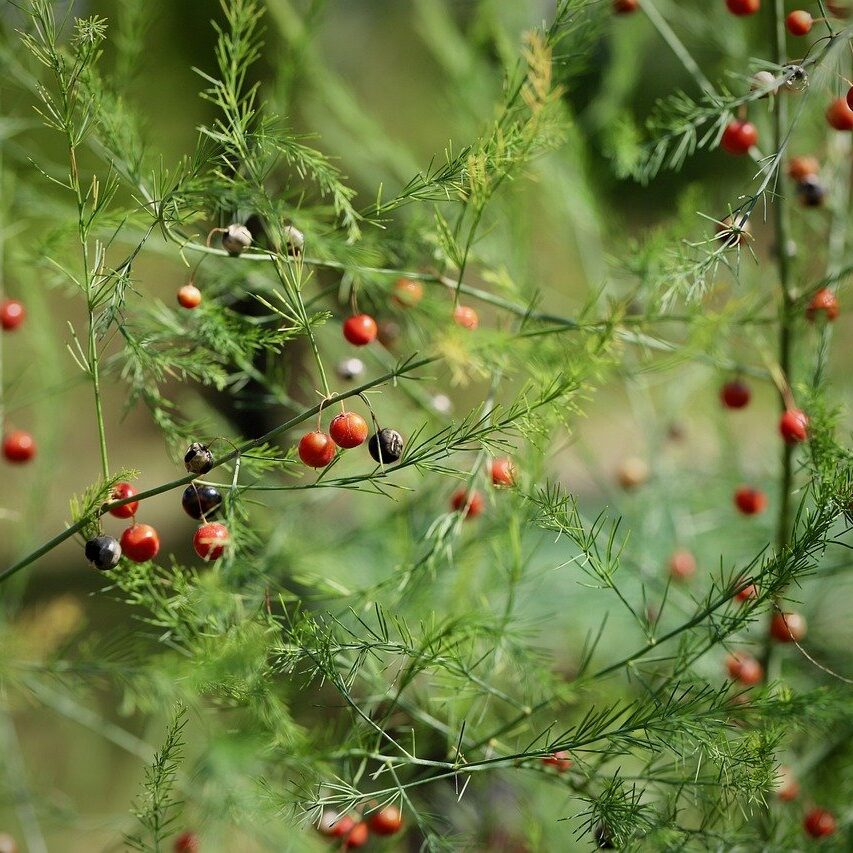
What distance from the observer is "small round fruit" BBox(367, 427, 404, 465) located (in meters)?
0.32

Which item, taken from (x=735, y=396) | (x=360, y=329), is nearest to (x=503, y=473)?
(x=360, y=329)

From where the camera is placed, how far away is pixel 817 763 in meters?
0.56

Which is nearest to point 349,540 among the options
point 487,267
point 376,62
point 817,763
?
point 487,267

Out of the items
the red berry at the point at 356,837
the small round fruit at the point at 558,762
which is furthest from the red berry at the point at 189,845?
the small round fruit at the point at 558,762

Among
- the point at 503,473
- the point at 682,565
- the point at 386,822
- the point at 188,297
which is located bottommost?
the point at 682,565

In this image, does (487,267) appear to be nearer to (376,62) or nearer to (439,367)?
(439,367)

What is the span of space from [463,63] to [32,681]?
1.49ft

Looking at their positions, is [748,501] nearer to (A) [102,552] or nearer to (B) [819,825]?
(B) [819,825]

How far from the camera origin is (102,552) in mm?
323

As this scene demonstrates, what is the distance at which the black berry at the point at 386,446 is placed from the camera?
1.04ft

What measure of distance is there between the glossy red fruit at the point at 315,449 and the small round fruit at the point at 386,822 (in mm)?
182

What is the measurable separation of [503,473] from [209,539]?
13cm

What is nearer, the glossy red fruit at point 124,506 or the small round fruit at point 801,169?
the glossy red fruit at point 124,506

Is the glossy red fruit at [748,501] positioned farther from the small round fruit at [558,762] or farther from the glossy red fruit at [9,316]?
the glossy red fruit at [9,316]
